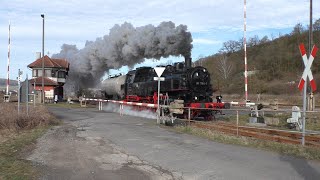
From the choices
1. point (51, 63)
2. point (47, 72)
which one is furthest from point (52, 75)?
point (51, 63)

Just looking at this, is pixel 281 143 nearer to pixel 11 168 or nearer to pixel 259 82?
pixel 11 168

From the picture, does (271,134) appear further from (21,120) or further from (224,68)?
(224,68)

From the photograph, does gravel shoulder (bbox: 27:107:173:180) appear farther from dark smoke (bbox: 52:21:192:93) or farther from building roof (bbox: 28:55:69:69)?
building roof (bbox: 28:55:69:69)

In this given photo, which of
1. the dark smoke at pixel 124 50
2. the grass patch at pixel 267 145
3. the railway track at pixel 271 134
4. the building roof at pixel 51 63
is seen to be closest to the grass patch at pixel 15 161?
the grass patch at pixel 267 145

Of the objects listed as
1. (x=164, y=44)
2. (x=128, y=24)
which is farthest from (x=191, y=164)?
(x=128, y=24)

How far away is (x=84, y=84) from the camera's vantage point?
5256 centimetres

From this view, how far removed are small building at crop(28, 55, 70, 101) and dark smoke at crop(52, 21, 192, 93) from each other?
2.53 m

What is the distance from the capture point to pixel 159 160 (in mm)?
9945

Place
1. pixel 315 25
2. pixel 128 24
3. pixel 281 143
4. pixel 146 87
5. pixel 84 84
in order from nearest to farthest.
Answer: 1. pixel 281 143
2. pixel 146 87
3. pixel 128 24
4. pixel 84 84
5. pixel 315 25

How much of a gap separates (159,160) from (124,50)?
27.7m

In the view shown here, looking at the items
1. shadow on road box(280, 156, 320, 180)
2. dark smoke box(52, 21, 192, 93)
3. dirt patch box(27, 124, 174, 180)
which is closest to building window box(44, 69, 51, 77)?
dark smoke box(52, 21, 192, 93)

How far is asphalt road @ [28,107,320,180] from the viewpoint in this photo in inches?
323

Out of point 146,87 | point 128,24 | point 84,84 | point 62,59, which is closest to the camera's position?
point 146,87

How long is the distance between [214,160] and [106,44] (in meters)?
33.3
